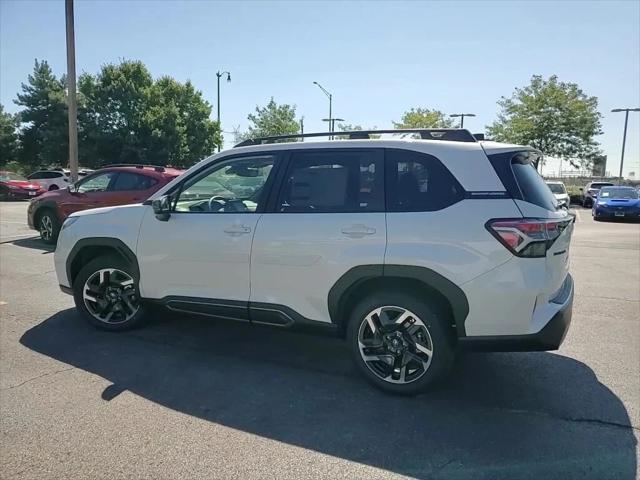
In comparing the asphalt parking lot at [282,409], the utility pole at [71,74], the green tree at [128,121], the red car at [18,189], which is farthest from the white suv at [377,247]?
the green tree at [128,121]

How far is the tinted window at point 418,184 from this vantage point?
3.46m

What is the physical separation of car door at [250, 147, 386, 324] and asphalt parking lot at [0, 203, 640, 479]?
0.64 metres

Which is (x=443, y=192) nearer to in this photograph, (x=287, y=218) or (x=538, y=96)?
(x=287, y=218)

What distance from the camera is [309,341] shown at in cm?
480

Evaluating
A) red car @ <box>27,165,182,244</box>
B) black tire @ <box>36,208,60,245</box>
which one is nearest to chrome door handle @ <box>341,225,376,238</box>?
red car @ <box>27,165,182,244</box>

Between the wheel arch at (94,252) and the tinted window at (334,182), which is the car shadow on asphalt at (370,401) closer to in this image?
the wheel arch at (94,252)

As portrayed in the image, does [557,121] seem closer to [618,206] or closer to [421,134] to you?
[618,206]

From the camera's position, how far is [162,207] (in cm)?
434

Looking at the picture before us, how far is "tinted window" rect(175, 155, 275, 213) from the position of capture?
13.6 feet

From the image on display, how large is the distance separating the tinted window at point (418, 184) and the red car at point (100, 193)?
6.88 m

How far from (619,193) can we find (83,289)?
72.6 feet

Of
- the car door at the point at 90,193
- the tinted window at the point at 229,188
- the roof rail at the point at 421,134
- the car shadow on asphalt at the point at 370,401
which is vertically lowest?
the car shadow on asphalt at the point at 370,401

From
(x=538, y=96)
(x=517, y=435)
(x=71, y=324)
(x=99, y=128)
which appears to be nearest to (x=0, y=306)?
(x=71, y=324)

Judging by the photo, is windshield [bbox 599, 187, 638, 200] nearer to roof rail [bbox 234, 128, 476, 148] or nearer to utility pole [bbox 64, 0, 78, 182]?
utility pole [bbox 64, 0, 78, 182]
